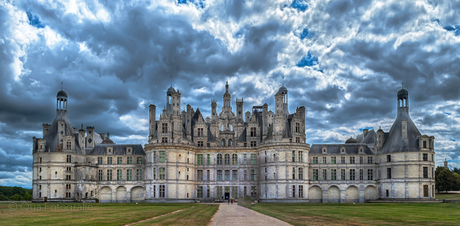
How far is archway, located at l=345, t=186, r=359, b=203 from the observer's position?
84.6 meters

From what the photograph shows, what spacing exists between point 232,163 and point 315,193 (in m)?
17.7

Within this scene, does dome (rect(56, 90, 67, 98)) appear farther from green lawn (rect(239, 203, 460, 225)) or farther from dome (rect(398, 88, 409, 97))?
dome (rect(398, 88, 409, 97))

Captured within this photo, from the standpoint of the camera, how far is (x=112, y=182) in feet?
282

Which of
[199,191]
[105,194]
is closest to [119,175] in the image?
[105,194]

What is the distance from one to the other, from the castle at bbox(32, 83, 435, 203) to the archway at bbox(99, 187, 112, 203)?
0.20 m

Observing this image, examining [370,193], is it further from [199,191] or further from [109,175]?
[109,175]

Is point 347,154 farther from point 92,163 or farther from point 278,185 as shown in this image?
point 92,163

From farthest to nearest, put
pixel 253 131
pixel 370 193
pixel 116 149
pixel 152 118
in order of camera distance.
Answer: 1. pixel 152 118
2. pixel 116 149
3. pixel 253 131
4. pixel 370 193

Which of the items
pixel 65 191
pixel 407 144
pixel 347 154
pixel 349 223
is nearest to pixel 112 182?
pixel 65 191

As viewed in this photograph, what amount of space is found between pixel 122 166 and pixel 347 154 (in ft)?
149

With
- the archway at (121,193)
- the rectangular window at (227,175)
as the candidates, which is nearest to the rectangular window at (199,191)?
the rectangular window at (227,175)

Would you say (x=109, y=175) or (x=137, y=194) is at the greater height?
(x=109, y=175)

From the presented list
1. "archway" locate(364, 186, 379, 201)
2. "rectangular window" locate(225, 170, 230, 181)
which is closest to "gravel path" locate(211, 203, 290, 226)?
"rectangular window" locate(225, 170, 230, 181)

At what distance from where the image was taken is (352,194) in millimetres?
85000
